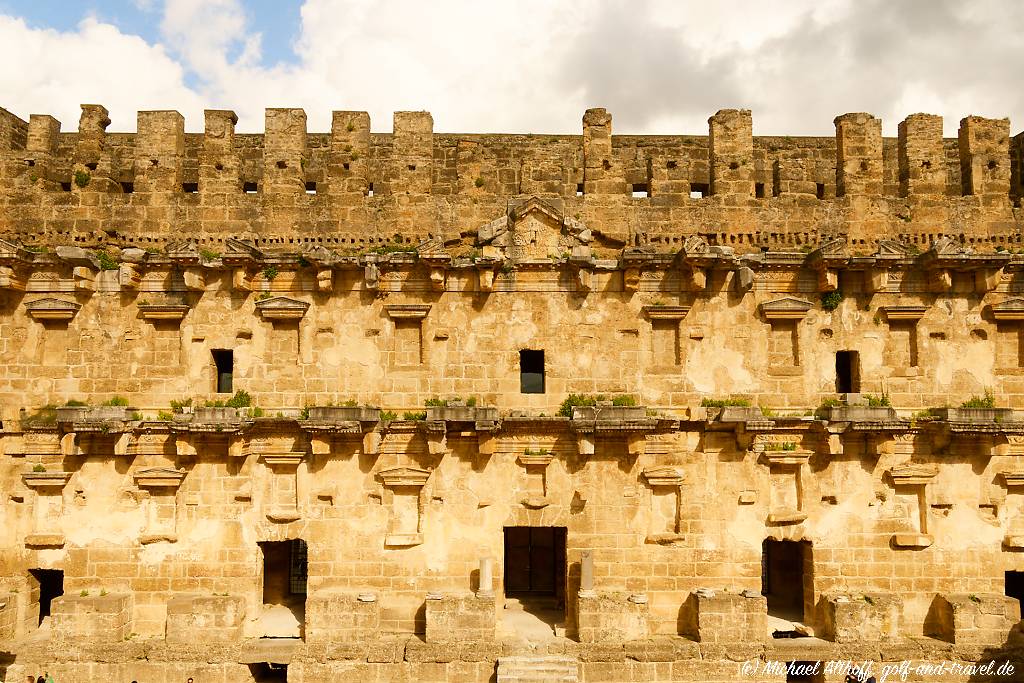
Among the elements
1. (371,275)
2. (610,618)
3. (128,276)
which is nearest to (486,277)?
(371,275)

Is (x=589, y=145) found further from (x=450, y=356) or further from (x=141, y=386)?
(x=141, y=386)

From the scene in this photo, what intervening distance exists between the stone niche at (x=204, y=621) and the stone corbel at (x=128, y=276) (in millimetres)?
5835

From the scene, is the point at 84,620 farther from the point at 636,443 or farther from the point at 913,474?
the point at 913,474

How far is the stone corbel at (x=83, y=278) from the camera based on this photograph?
12.9 metres

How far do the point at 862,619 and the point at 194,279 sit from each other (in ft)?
44.2

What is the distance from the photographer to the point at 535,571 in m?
16.2

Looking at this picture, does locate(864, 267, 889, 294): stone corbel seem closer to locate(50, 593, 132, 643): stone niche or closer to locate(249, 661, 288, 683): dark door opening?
locate(249, 661, 288, 683): dark door opening

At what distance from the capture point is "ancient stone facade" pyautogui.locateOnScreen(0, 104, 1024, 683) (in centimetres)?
1273

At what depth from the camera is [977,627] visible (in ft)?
40.2

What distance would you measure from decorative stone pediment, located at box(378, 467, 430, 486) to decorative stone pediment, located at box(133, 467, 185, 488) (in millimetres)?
3727

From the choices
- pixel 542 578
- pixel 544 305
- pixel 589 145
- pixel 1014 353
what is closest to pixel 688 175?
pixel 589 145

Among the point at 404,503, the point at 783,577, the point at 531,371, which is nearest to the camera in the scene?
the point at 404,503

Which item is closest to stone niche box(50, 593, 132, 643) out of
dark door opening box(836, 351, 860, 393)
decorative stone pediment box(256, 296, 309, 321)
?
decorative stone pediment box(256, 296, 309, 321)

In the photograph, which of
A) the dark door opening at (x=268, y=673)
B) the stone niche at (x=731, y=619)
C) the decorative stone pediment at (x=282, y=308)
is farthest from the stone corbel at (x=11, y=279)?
the stone niche at (x=731, y=619)
